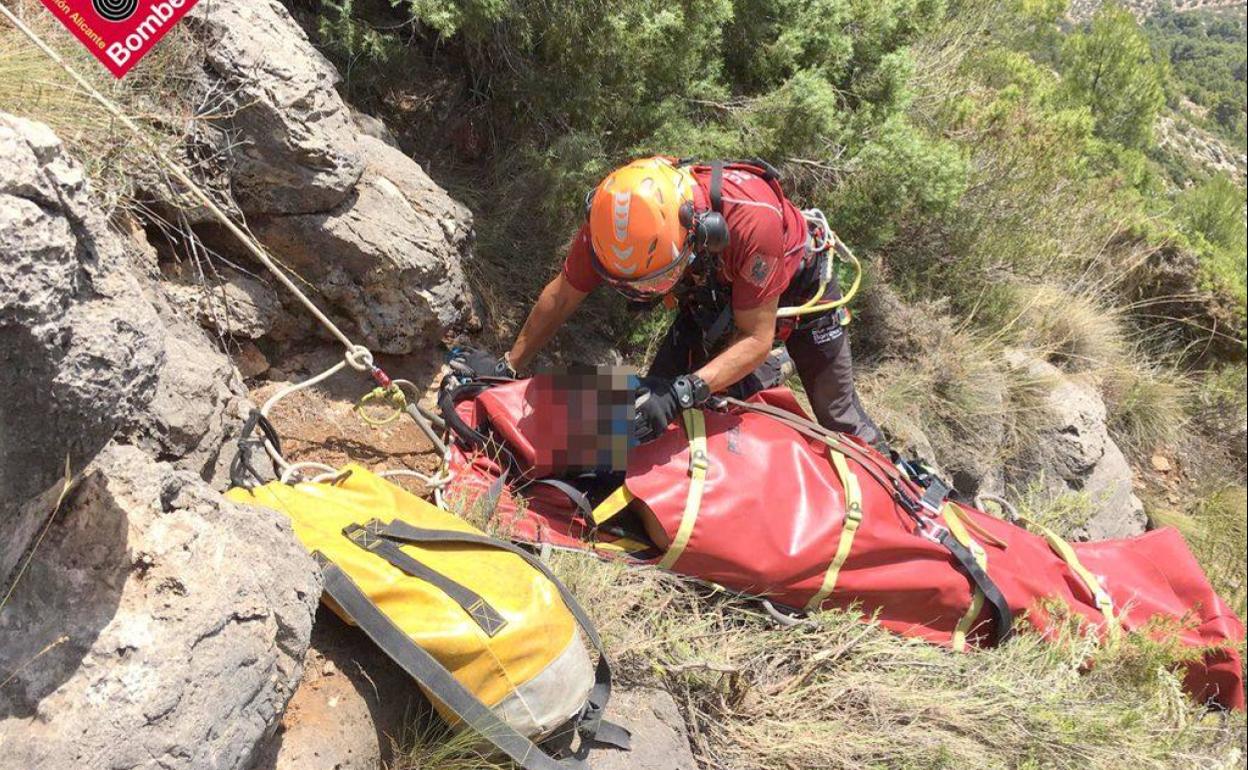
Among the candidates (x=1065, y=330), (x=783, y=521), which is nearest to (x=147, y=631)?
(x=783, y=521)

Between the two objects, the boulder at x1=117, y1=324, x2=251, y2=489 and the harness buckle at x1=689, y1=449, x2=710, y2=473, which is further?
the harness buckle at x1=689, y1=449, x2=710, y2=473

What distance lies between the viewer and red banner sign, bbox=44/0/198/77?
2.35 meters

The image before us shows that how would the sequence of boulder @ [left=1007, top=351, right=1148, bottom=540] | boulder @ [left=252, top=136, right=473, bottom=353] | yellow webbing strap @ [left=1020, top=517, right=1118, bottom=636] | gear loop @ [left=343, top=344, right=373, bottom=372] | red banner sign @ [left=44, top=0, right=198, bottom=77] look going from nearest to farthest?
red banner sign @ [left=44, top=0, right=198, bottom=77] → gear loop @ [left=343, top=344, right=373, bottom=372] → boulder @ [left=252, top=136, right=473, bottom=353] → yellow webbing strap @ [left=1020, top=517, right=1118, bottom=636] → boulder @ [left=1007, top=351, right=1148, bottom=540]

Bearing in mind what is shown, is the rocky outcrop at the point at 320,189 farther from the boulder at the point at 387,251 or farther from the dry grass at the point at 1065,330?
the dry grass at the point at 1065,330

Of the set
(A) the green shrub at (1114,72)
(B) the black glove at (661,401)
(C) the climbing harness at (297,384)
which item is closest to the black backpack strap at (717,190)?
(B) the black glove at (661,401)

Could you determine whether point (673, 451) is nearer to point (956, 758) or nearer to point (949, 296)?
point (956, 758)

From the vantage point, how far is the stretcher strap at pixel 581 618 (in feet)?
7.54

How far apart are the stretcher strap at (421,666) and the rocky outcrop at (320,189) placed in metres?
1.35

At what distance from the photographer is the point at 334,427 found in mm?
3219

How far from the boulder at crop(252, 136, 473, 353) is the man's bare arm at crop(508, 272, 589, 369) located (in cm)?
34

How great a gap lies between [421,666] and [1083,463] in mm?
4847

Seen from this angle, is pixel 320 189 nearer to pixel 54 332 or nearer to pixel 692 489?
pixel 692 489

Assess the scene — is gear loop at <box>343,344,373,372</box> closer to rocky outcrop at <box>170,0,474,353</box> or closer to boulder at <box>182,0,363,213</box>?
rocky outcrop at <box>170,0,474,353</box>

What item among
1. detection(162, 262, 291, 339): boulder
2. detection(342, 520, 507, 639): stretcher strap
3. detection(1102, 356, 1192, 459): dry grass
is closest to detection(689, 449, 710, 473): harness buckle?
detection(342, 520, 507, 639): stretcher strap
